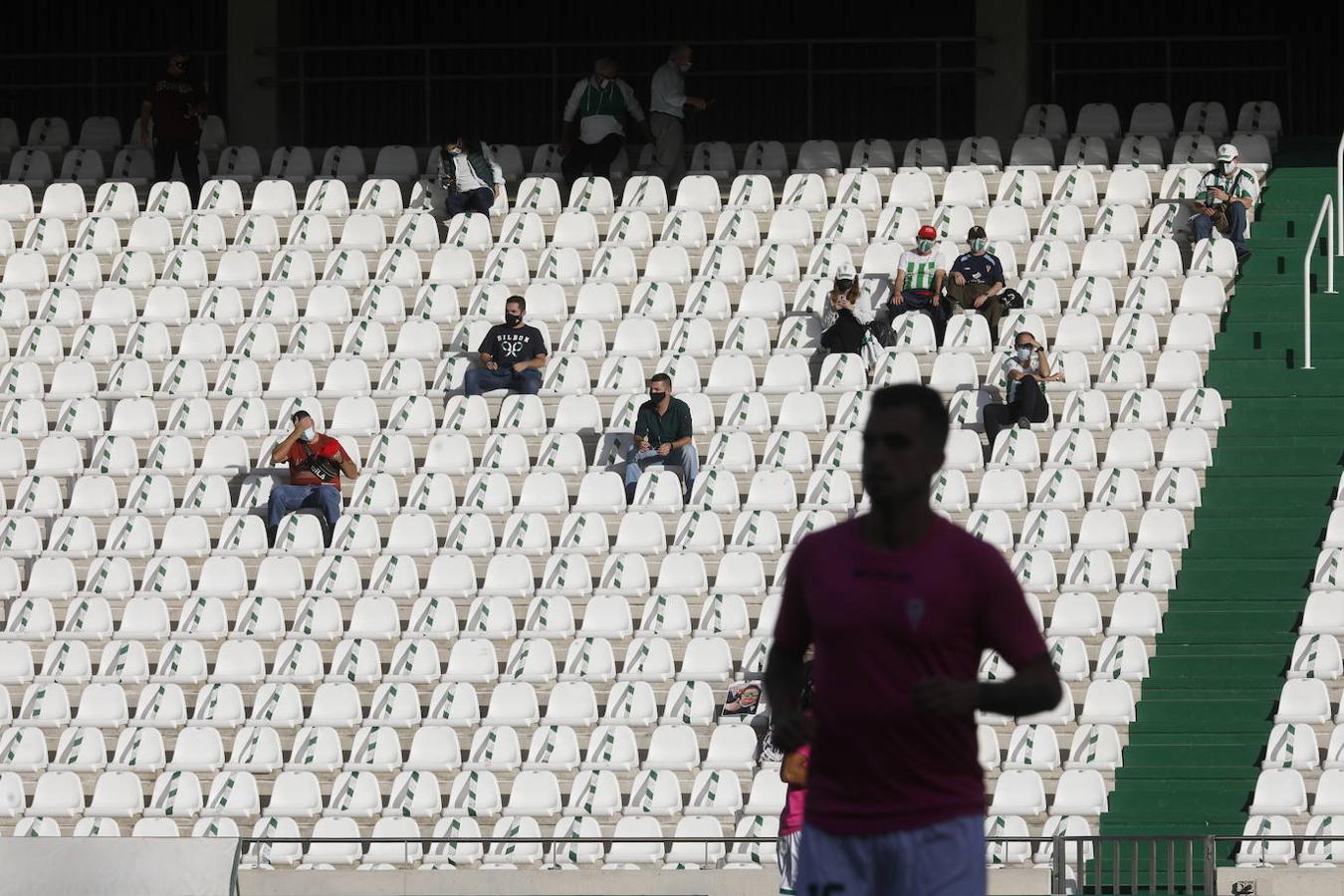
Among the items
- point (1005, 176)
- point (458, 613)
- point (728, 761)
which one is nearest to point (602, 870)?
point (728, 761)

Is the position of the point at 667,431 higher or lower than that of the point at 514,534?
higher

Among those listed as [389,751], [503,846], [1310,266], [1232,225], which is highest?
[1232,225]

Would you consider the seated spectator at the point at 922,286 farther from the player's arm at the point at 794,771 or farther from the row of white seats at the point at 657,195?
the player's arm at the point at 794,771

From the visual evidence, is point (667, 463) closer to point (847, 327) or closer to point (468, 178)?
point (847, 327)

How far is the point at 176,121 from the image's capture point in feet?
67.9

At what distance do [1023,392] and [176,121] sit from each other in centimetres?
821

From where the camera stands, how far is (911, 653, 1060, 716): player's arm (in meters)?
4.32

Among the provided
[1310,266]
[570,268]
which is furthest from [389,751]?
[1310,266]

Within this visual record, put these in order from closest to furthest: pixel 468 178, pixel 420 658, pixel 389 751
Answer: pixel 389 751 < pixel 420 658 < pixel 468 178

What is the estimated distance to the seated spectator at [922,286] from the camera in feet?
57.7

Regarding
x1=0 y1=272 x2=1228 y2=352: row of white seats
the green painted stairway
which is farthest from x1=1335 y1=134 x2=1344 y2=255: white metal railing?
x1=0 y1=272 x2=1228 y2=352: row of white seats

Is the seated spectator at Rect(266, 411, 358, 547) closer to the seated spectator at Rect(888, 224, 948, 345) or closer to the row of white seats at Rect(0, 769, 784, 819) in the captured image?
the row of white seats at Rect(0, 769, 784, 819)

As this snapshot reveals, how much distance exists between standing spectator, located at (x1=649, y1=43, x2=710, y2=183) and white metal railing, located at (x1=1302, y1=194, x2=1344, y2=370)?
5053 millimetres

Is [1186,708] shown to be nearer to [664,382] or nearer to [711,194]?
[664,382]
